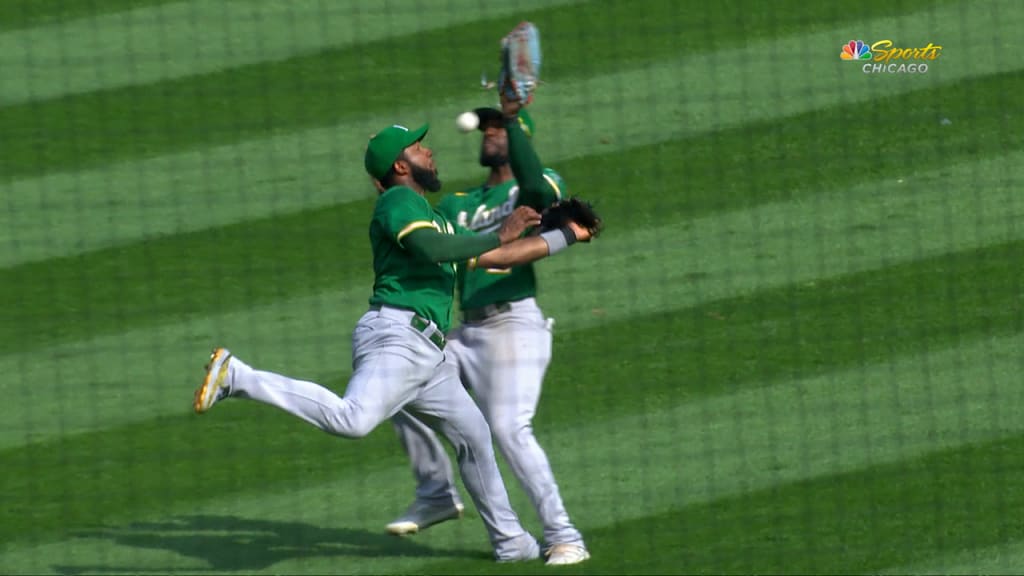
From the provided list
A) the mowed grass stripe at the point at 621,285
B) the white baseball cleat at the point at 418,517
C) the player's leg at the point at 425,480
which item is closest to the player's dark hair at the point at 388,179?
the player's leg at the point at 425,480

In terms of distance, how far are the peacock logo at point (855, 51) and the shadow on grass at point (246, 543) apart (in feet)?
17.1

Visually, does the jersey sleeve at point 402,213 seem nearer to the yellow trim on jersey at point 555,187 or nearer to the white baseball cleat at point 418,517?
the yellow trim on jersey at point 555,187

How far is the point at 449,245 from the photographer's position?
728cm

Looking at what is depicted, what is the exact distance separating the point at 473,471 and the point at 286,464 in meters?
1.32

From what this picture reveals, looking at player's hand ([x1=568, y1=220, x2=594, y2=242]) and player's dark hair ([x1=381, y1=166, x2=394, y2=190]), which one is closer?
player's hand ([x1=568, y1=220, x2=594, y2=242])

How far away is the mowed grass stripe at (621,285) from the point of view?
9312 mm

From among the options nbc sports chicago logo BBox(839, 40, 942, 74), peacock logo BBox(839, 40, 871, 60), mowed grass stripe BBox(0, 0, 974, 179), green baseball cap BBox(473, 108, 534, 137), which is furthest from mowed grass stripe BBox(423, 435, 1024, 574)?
peacock logo BBox(839, 40, 871, 60)

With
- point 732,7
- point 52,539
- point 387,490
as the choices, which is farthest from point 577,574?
point 732,7

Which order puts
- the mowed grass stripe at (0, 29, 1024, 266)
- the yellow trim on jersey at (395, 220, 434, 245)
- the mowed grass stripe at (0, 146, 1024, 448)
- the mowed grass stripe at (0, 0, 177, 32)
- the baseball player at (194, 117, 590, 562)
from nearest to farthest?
the baseball player at (194, 117, 590, 562) → the yellow trim on jersey at (395, 220, 434, 245) → the mowed grass stripe at (0, 146, 1024, 448) → the mowed grass stripe at (0, 29, 1024, 266) → the mowed grass stripe at (0, 0, 177, 32)

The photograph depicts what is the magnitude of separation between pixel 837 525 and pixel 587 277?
2.79 metres

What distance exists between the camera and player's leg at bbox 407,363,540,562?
24.7ft

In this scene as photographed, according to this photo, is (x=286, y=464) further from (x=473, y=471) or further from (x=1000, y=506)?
(x=1000, y=506)

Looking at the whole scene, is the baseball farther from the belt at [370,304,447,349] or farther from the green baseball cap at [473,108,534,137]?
the belt at [370,304,447,349]

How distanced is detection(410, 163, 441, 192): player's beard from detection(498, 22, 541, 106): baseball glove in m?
0.47
